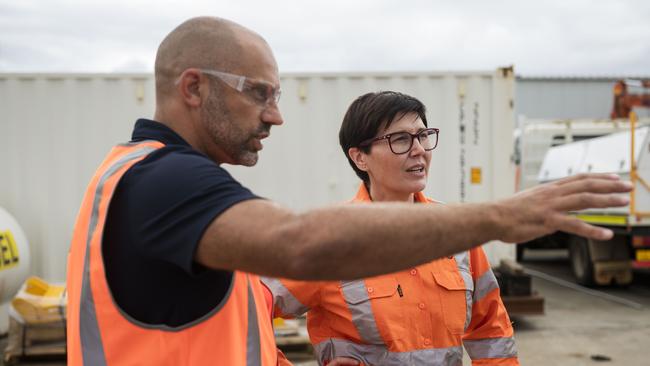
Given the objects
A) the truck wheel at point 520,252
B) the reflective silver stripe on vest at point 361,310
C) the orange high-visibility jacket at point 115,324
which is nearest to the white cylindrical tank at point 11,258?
the reflective silver stripe on vest at point 361,310

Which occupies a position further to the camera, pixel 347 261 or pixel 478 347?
pixel 478 347

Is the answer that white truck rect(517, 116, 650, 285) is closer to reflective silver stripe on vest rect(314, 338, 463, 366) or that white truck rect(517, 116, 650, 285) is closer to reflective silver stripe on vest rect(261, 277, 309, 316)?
reflective silver stripe on vest rect(314, 338, 463, 366)

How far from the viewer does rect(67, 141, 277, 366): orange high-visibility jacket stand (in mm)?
1187

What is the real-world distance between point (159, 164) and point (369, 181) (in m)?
1.49

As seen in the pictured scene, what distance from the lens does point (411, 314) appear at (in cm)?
204

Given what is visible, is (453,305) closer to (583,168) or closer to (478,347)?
(478,347)

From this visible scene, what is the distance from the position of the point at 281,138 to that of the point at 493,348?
5.24 meters

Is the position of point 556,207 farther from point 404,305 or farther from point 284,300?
point 284,300

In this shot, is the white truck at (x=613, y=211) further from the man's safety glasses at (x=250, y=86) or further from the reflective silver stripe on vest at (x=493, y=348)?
the man's safety glasses at (x=250, y=86)

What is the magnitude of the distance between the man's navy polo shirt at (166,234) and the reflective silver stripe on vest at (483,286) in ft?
3.93

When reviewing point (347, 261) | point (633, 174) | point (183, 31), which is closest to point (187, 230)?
point (347, 261)

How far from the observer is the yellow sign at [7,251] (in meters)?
6.17

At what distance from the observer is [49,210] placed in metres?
6.96

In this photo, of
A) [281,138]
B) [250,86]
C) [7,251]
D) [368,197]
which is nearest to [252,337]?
[250,86]
